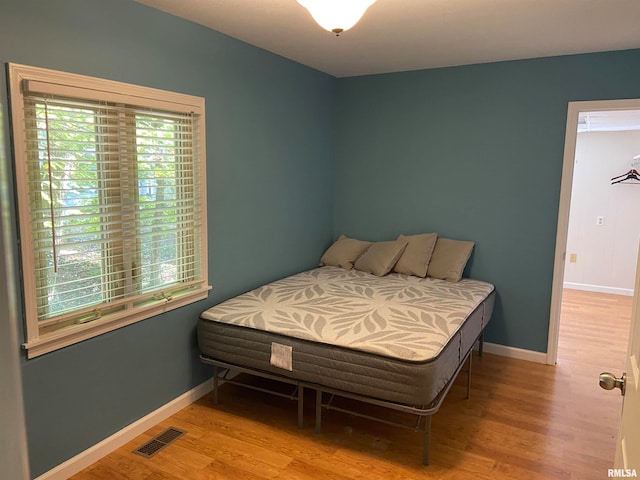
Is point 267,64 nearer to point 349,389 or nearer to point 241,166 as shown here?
point 241,166

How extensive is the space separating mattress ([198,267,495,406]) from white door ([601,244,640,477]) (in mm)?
1087

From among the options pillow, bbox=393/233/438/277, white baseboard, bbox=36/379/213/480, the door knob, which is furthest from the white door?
pillow, bbox=393/233/438/277

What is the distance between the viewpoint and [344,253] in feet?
14.3

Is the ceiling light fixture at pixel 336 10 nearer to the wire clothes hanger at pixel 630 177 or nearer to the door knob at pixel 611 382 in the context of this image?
the door knob at pixel 611 382

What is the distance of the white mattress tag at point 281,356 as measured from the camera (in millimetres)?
2695

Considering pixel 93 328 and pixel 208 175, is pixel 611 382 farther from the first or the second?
pixel 208 175

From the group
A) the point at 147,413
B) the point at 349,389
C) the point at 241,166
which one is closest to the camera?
the point at 349,389

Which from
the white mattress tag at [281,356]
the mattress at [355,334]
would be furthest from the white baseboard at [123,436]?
the white mattress tag at [281,356]

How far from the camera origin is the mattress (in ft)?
8.07

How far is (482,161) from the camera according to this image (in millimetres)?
3971

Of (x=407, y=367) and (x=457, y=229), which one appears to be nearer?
(x=407, y=367)

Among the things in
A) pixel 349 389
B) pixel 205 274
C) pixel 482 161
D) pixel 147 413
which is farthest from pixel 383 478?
pixel 482 161

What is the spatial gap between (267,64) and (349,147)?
4.21 ft

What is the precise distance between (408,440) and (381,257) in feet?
5.59
